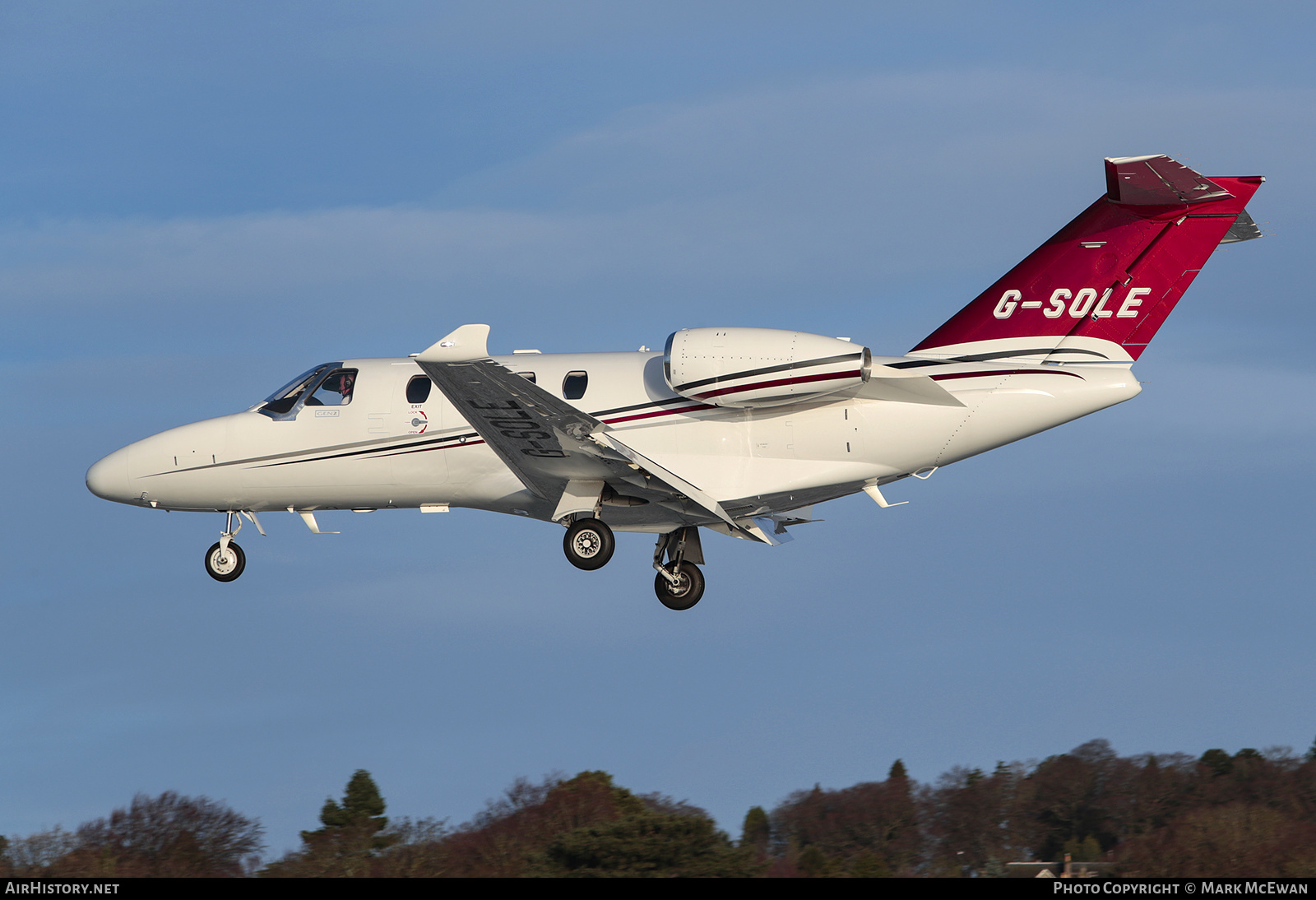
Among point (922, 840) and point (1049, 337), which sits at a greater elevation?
point (1049, 337)

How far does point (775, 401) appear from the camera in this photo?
19281 millimetres

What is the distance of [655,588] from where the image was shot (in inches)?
899

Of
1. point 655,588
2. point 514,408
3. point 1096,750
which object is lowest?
point 1096,750

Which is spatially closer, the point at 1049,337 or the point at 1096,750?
the point at 1049,337

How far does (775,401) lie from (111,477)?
435 inches

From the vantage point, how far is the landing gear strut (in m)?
22.6

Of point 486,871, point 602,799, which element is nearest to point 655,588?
point 486,871

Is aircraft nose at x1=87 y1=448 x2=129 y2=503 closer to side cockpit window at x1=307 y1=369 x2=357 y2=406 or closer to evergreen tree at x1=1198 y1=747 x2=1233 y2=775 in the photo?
side cockpit window at x1=307 y1=369 x2=357 y2=406

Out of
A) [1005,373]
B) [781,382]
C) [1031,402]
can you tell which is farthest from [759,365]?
[1031,402]

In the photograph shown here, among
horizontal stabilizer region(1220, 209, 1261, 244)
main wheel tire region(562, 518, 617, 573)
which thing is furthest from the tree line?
horizontal stabilizer region(1220, 209, 1261, 244)

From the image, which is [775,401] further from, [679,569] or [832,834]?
[832,834]

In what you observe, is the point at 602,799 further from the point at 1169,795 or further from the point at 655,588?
the point at 1169,795
